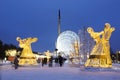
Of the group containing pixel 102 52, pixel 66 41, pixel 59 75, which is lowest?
pixel 59 75

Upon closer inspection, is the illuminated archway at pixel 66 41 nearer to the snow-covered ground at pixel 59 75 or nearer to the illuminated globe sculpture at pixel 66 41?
the illuminated globe sculpture at pixel 66 41

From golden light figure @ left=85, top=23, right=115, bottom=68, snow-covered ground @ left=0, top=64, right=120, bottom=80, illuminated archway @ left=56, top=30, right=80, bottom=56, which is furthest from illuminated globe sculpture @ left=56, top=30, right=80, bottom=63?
snow-covered ground @ left=0, top=64, right=120, bottom=80

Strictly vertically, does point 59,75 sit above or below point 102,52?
below

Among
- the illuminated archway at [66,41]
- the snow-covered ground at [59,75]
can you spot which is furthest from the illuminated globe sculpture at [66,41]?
the snow-covered ground at [59,75]

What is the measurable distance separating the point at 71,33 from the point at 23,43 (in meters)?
71.4

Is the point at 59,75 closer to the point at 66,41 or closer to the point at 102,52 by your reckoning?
the point at 102,52

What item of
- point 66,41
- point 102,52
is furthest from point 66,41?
point 102,52

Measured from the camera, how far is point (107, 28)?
3622 cm

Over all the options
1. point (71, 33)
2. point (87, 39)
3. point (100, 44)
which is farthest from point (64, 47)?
point (100, 44)

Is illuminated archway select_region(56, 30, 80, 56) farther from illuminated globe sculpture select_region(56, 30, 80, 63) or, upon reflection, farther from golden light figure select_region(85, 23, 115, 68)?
golden light figure select_region(85, 23, 115, 68)

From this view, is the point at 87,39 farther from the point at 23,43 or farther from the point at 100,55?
the point at 100,55

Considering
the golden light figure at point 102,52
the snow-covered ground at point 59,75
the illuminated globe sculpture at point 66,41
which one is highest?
the illuminated globe sculpture at point 66,41

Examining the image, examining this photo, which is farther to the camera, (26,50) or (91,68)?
(26,50)

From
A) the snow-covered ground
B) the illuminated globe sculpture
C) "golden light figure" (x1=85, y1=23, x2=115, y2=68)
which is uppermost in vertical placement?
the illuminated globe sculpture
